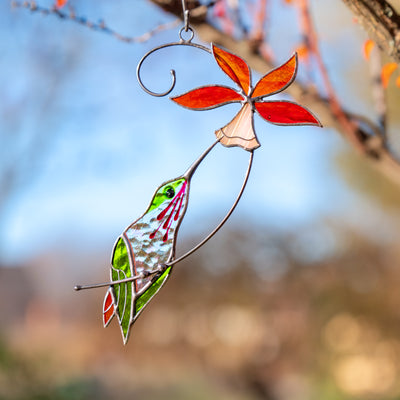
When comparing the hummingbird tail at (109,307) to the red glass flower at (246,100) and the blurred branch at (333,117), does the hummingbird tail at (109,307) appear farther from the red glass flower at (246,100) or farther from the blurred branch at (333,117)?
the blurred branch at (333,117)

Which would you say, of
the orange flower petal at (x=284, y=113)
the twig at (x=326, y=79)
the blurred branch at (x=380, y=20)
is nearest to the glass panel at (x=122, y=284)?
the orange flower petal at (x=284, y=113)

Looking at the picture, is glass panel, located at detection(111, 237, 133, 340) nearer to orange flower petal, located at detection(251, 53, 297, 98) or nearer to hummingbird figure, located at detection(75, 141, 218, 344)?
hummingbird figure, located at detection(75, 141, 218, 344)

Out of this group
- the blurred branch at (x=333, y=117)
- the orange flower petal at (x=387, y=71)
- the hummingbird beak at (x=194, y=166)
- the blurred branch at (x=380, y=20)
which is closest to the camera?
the hummingbird beak at (x=194, y=166)

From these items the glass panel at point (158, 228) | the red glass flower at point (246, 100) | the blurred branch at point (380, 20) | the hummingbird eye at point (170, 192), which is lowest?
the glass panel at point (158, 228)

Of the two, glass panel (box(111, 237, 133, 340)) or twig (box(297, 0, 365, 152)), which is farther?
twig (box(297, 0, 365, 152))

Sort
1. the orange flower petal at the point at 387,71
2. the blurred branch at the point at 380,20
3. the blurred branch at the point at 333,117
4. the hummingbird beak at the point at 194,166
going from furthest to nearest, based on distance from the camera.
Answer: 1. the blurred branch at the point at 333,117
2. the orange flower petal at the point at 387,71
3. the blurred branch at the point at 380,20
4. the hummingbird beak at the point at 194,166

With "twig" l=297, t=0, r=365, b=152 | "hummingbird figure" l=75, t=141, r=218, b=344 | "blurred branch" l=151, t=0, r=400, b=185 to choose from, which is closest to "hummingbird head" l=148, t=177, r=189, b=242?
"hummingbird figure" l=75, t=141, r=218, b=344

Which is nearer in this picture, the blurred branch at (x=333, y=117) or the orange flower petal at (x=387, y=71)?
the orange flower petal at (x=387, y=71)

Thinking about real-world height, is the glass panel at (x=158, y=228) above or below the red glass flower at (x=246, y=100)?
below
